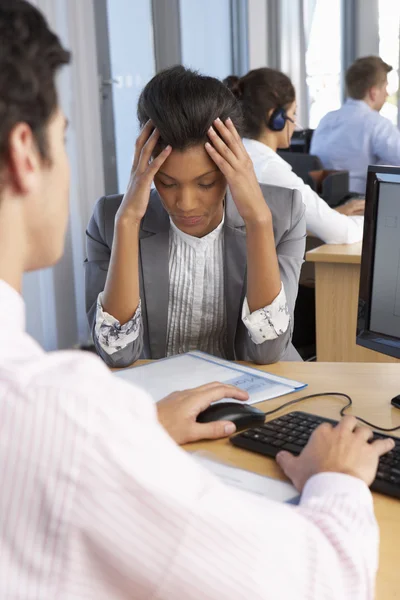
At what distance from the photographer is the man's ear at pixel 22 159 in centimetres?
67

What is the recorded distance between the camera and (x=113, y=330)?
1.64 metres

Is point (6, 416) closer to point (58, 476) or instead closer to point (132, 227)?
point (58, 476)

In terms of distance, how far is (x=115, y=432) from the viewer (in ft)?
2.01

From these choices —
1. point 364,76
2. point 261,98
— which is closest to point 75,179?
point 261,98

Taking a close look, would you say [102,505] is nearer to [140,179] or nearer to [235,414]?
[235,414]

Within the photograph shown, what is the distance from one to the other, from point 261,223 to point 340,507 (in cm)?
92

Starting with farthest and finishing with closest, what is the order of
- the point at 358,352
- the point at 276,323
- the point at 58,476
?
the point at 358,352
the point at 276,323
the point at 58,476

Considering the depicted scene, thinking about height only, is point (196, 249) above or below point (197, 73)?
below

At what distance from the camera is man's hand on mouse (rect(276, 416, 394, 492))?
99 cm

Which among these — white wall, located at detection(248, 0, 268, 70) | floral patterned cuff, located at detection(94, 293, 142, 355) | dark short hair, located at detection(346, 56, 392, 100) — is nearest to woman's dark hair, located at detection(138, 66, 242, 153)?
floral patterned cuff, located at detection(94, 293, 142, 355)

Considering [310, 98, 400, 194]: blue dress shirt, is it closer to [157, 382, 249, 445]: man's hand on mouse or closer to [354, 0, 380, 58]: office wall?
[354, 0, 380, 58]: office wall

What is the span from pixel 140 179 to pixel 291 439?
74 cm

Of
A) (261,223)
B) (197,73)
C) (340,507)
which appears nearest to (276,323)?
(261,223)

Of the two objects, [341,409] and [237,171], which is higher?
[237,171]
